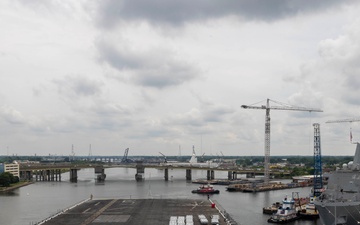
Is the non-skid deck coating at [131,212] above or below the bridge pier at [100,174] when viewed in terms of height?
above

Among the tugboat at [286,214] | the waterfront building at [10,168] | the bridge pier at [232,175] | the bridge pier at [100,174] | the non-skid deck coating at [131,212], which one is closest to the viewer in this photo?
the non-skid deck coating at [131,212]

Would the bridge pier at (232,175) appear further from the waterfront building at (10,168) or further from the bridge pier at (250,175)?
the waterfront building at (10,168)

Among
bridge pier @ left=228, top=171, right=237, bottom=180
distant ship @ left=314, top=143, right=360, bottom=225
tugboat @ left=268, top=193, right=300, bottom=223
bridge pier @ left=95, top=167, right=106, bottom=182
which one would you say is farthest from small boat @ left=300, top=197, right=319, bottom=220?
bridge pier @ left=95, top=167, right=106, bottom=182

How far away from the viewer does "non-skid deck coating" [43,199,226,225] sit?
1661 inches

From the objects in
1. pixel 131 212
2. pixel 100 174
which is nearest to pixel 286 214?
pixel 131 212

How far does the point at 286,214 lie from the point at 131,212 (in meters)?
16.7

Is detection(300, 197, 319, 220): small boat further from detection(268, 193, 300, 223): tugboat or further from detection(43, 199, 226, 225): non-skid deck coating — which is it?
detection(43, 199, 226, 225): non-skid deck coating

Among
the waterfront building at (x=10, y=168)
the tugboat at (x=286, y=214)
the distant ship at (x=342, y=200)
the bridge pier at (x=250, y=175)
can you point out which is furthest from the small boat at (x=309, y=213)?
the bridge pier at (x=250, y=175)

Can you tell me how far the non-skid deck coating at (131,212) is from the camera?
4219cm

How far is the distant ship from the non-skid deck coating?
976cm

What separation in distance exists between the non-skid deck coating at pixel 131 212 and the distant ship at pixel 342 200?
976 centimetres

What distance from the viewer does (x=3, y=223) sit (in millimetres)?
44875

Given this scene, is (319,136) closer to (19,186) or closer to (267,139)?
(267,139)

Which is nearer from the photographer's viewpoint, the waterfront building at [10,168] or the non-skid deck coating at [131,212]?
the non-skid deck coating at [131,212]
